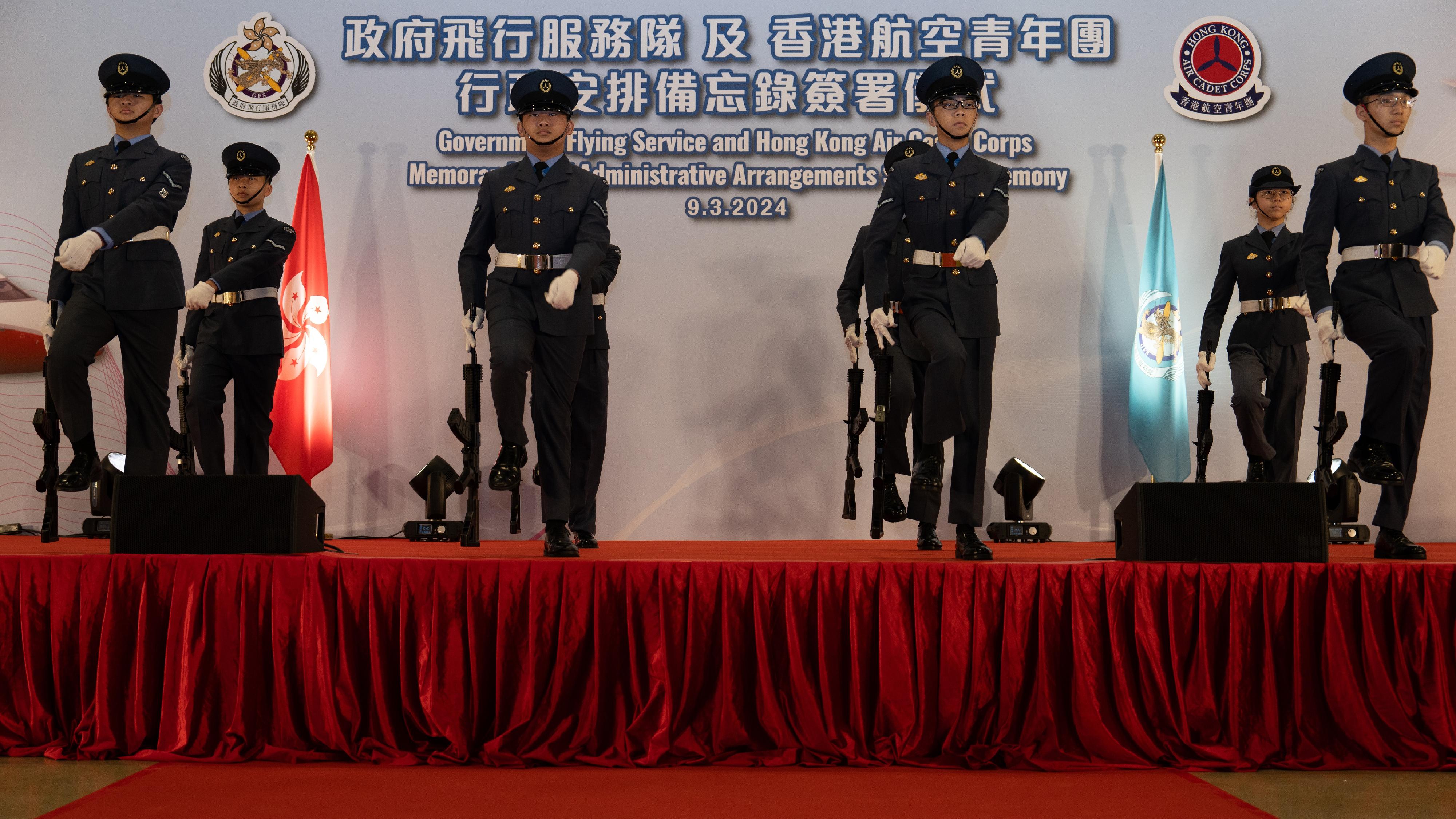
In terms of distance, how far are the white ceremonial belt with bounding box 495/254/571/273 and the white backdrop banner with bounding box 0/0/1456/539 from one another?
87.2 inches

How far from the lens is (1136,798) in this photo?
272 cm

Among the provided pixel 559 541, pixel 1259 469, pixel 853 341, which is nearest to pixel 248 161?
pixel 559 541

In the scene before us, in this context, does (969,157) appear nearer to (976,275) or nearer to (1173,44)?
(976,275)

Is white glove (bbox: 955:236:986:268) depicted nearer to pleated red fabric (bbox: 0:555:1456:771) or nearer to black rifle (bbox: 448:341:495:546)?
pleated red fabric (bbox: 0:555:1456:771)

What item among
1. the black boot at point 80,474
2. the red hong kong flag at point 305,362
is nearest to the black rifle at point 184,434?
the red hong kong flag at point 305,362

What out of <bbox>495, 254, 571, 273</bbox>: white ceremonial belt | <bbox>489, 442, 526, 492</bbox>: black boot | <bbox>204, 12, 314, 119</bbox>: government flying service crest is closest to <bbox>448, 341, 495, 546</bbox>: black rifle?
<bbox>489, 442, 526, 492</bbox>: black boot

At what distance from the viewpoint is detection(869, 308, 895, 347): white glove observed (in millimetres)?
4039

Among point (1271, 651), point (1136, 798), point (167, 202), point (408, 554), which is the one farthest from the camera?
point (167, 202)

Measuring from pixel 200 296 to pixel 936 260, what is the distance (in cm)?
280

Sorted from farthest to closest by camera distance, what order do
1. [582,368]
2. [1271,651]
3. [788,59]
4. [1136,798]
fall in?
[788,59] → [582,368] → [1271,651] → [1136,798]

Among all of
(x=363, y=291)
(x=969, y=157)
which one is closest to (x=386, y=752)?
(x=969, y=157)

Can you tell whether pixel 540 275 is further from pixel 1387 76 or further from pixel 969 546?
pixel 1387 76

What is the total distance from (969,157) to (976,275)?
43 cm

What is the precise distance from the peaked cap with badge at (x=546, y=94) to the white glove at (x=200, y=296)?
1.41 metres
